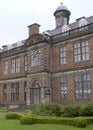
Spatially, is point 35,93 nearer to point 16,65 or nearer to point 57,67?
point 57,67

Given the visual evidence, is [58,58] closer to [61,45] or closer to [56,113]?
[61,45]

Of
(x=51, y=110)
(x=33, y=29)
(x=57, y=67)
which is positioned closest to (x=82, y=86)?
(x=57, y=67)

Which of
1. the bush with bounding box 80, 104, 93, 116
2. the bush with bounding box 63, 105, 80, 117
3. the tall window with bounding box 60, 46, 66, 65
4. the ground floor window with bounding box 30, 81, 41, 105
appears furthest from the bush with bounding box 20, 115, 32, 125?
the tall window with bounding box 60, 46, 66, 65

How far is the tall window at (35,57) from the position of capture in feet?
102

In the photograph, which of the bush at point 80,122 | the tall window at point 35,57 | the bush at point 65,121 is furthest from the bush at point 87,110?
the tall window at point 35,57

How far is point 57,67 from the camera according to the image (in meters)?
30.5

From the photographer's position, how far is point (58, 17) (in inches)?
1699

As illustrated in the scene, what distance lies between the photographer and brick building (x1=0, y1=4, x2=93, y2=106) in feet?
90.7

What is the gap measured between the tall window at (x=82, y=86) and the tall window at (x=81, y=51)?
206 centimetres

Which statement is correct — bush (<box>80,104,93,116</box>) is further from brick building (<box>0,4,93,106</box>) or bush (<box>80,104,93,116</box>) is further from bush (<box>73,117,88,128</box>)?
brick building (<box>0,4,93,106</box>)

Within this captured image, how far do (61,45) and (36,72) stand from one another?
4.70 metres

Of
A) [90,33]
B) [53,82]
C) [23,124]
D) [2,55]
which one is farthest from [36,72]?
[23,124]

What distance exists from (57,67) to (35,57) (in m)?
3.27

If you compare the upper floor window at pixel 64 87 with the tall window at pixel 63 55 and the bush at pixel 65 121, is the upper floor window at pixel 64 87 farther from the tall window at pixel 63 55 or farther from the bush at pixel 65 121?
the bush at pixel 65 121
